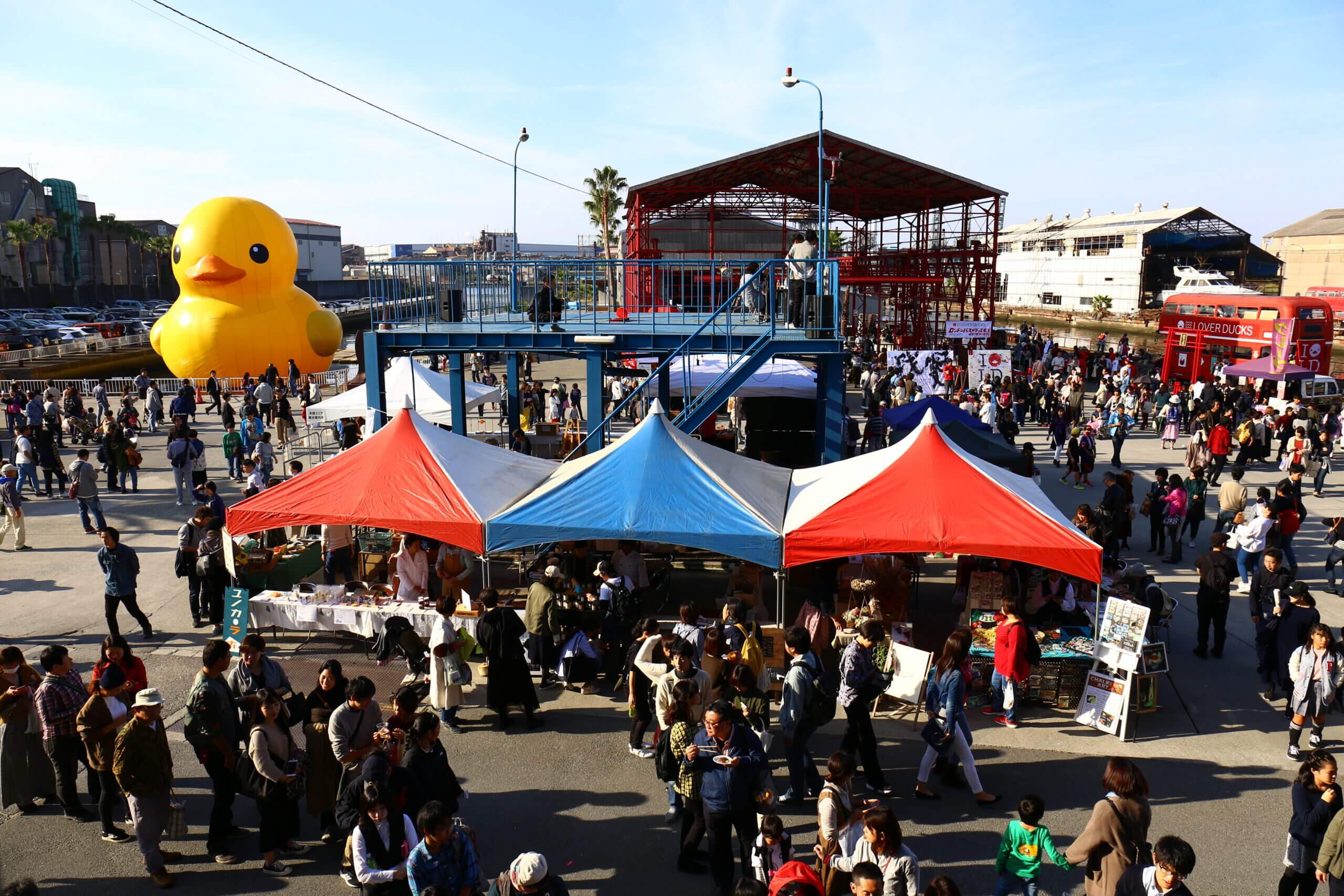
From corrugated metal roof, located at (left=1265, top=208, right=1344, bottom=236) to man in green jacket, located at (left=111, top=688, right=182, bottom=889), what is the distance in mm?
98780

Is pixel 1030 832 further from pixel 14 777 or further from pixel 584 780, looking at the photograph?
pixel 14 777

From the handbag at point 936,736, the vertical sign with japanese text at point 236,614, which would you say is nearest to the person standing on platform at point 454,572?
the vertical sign with japanese text at point 236,614

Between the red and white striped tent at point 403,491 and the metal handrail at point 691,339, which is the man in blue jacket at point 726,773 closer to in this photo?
the red and white striped tent at point 403,491

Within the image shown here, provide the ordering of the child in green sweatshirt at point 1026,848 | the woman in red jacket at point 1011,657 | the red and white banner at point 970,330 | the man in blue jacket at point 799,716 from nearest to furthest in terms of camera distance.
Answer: the child in green sweatshirt at point 1026,848
the man in blue jacket at point 799,716
the woman in red jacket at point 1011,657
the red and white banner at point 970,330

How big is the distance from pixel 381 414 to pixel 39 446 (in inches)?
287

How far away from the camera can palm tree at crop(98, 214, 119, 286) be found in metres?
83.8

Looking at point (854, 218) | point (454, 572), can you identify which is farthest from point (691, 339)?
point (854, 218)

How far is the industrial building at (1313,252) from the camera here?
79.9 metres

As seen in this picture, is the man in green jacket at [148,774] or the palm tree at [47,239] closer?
the man in green jacket at [148,774]

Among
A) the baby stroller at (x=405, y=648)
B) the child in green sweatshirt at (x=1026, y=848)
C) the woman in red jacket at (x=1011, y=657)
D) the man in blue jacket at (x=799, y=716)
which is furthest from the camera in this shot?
the baby stroller at (x=405, y=648)

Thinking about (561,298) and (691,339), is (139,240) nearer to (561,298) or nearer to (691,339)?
(561,298)

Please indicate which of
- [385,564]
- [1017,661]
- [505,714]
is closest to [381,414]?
[385,564]

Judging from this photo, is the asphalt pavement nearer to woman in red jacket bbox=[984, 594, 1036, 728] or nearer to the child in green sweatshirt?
woman in red jacket bbox=[984, 594, 1036, 728]

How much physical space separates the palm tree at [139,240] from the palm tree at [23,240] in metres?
13.9
